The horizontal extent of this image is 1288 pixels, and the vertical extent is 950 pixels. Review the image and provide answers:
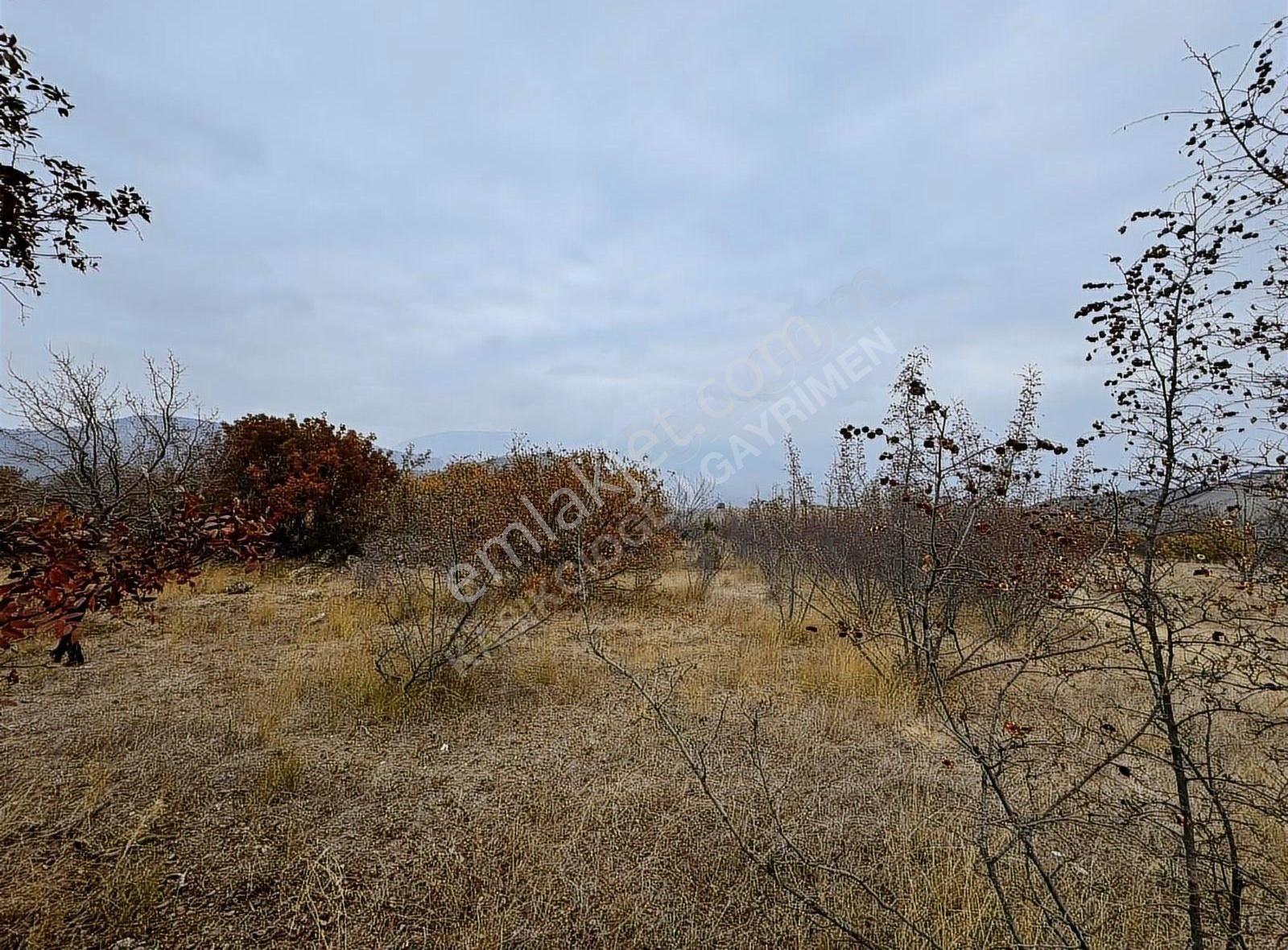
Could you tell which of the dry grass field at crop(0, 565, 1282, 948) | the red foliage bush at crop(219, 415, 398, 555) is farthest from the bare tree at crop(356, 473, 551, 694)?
the red foliage bush at crop(219, 415, 398, 555)

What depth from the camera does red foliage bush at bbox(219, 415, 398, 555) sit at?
829 centimetres

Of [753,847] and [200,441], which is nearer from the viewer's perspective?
[753,847]

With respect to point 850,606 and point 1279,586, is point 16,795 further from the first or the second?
point 850,606

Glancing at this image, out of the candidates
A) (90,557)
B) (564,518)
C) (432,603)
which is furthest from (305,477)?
(90,557)

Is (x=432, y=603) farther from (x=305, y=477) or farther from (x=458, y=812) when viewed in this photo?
(x=305, y=477)

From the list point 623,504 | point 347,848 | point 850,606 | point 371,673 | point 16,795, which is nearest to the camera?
point 347,848

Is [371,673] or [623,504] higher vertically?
[623,504]

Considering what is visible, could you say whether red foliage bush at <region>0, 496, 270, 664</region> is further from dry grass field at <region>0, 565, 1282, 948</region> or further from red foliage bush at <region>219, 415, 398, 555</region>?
red foliage bush at <region>219, 415, 398, 555</region>

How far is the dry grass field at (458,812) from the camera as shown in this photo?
5.90ft

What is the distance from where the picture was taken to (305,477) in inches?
319

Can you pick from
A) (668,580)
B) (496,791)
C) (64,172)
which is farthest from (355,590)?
(64,172)

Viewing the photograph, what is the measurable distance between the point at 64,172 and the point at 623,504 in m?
5.64

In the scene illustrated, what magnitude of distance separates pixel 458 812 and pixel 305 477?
7112mm

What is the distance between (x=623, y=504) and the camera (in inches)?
281
